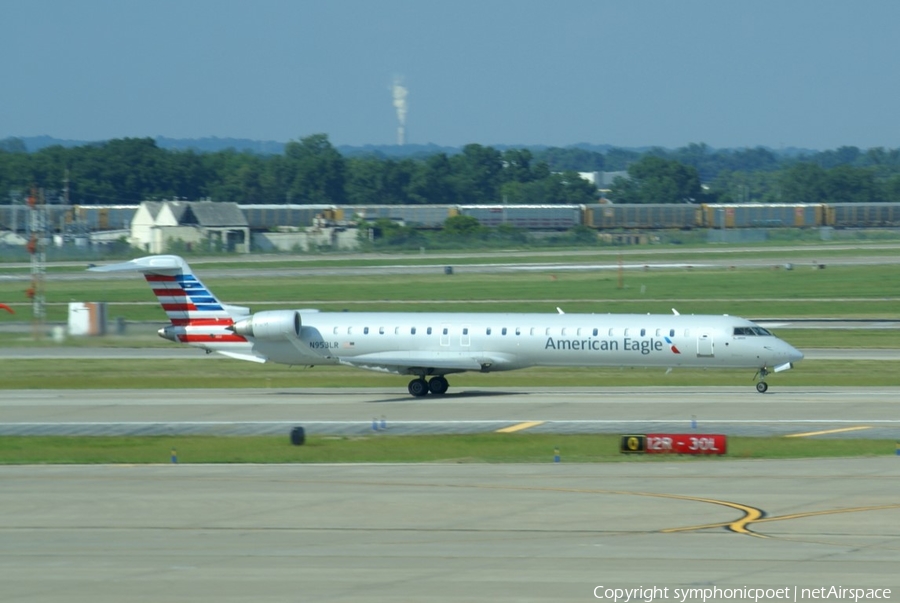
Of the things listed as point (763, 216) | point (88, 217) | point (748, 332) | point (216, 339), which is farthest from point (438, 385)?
point (763, 216)

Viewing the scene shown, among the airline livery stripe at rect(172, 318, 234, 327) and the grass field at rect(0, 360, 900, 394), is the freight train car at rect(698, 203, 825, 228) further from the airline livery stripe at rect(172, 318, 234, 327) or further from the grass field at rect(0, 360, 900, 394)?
the airline livery stripe at rect(172, 318, 234, 327)

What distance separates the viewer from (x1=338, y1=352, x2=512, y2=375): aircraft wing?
43.3 meters

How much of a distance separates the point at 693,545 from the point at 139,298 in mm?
73740

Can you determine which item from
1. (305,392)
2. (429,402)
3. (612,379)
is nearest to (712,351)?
(612,379)

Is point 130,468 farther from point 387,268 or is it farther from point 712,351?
point 387,268

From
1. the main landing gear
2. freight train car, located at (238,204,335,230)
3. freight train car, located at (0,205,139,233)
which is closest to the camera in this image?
the main landing gear

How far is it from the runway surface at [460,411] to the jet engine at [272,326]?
87.0 inches

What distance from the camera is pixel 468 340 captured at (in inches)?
1734

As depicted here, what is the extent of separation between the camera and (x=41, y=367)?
173ft

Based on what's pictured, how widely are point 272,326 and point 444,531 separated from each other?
2346 centimetres

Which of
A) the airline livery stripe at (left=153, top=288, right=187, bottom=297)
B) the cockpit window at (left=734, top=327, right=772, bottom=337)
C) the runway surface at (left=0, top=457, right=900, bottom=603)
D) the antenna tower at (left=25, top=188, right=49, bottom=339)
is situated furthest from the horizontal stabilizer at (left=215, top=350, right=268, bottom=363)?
the cockpit window at (left=734, top=327, right=772, bottom=337)

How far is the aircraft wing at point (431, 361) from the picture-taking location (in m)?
43.3

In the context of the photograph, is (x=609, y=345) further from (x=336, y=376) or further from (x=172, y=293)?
(x=172, y=293)

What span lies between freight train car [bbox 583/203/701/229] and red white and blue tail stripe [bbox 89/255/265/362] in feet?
373
